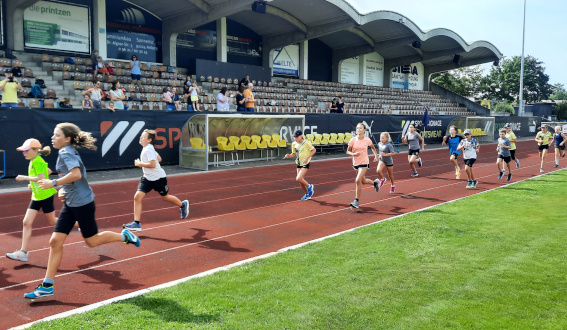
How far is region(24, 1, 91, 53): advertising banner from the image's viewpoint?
80.6ft

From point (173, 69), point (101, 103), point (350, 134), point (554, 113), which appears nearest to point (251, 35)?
point (173, 69)

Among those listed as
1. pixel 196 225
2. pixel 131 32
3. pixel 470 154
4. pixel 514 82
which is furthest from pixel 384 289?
pixel 514 82

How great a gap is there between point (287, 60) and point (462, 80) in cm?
4874

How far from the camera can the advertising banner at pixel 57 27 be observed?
24562 mm

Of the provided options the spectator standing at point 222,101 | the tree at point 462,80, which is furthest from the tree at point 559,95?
the spectator standing at point 222,101

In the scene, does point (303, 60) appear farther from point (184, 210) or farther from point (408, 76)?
point (184, 210)

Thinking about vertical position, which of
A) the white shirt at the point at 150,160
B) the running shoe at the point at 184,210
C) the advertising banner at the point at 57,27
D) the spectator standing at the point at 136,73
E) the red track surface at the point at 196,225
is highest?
the advertising banner at the point at 57,27

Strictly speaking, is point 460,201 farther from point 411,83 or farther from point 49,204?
point 411,83

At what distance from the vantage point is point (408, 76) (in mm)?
53531

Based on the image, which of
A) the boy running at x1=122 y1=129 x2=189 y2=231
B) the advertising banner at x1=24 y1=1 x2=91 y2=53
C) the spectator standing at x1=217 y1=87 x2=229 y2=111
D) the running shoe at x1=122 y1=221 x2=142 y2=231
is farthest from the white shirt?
the advertising banner at x1=24 y1=1 x2=91 y2=53

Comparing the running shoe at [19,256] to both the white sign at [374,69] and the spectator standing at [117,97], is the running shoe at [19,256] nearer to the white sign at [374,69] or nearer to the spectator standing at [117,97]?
the spectator standing at [117,97]

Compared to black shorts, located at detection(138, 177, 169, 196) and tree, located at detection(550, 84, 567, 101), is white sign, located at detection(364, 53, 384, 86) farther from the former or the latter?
tree, located at detection(550, 84, 567, 101)

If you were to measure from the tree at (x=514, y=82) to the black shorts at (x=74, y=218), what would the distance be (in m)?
84.4

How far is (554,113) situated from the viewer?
76.3m
